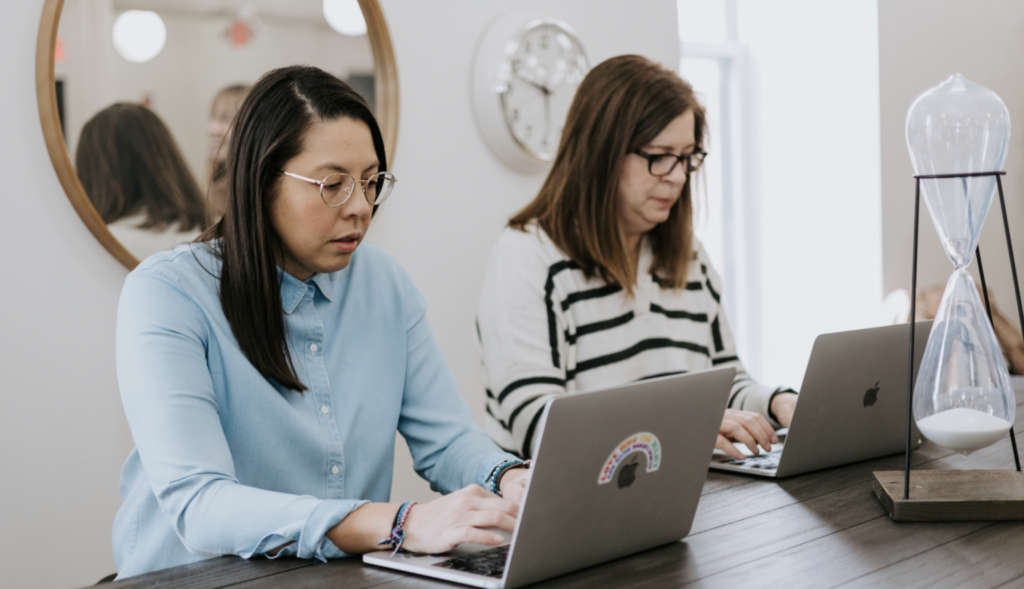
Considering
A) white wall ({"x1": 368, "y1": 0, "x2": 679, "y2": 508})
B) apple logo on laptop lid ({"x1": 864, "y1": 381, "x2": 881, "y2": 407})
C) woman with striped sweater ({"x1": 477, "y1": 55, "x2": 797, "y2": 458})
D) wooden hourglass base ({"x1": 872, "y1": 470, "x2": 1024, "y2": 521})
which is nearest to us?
wooden hourglass base ({"x1": 872, "y1": 470, "x2": 1024, "y2": 521})

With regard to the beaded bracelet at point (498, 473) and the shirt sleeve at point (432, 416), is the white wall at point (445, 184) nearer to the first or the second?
the shirt sleeve at point (432, 416)

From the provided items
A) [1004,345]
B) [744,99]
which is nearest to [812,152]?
[744,99]

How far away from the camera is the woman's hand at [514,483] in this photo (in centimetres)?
120

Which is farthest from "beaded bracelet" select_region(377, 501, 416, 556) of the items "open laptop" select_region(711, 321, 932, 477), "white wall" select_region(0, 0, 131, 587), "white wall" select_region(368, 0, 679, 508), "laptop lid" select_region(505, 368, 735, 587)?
"white wall" select_region(368, 0, 679, 508)

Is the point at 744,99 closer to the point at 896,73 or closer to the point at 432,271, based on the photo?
the point at 896,73

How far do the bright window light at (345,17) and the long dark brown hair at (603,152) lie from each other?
0.76 meters

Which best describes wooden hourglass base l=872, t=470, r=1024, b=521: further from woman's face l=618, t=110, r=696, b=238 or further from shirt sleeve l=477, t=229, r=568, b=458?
woman's face l=618, t=110, r=696, b=238

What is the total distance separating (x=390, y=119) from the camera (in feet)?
7.88

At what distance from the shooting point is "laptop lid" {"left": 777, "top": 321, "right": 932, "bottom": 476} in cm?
128

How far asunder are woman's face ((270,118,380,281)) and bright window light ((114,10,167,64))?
924 mm

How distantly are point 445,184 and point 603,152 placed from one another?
82 cm

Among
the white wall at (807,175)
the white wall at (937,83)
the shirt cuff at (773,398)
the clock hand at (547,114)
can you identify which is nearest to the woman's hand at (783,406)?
the shirt cuff at (773,398)

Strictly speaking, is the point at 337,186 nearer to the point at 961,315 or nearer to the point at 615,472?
the point at 615,472

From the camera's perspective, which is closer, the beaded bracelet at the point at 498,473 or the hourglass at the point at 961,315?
the hourglass at the point at 961,315
